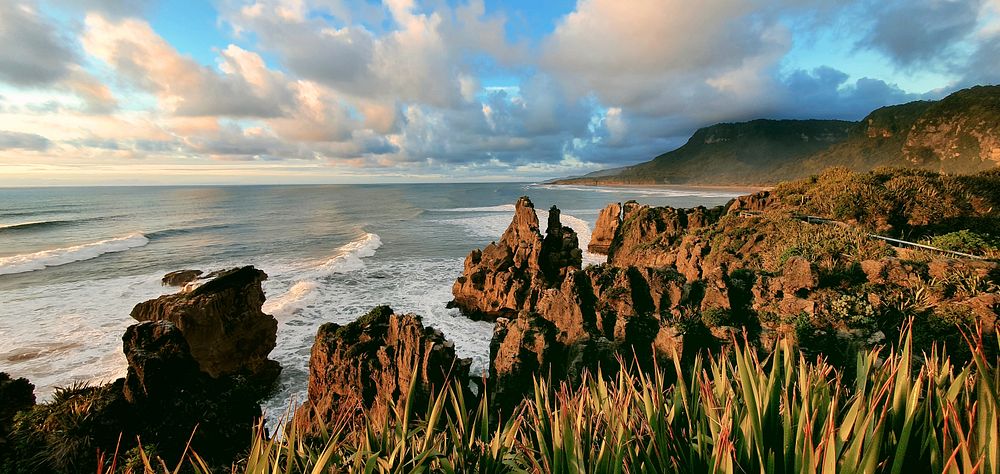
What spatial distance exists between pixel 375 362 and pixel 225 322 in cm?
704

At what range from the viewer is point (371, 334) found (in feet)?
37.9

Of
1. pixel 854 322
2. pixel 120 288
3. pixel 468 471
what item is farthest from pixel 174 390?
pixel 120 288

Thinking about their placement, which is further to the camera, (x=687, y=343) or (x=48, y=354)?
(x=48, y=354)

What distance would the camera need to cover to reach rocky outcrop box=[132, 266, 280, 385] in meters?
13.0

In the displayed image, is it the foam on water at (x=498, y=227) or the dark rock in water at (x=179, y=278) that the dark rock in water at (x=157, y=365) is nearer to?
the dark rock in water at (x=179, y=278)

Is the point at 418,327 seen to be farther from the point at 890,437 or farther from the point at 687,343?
the point at 890,437

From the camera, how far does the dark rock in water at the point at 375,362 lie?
966 centimetres

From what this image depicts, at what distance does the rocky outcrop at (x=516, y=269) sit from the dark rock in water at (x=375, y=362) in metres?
9.32

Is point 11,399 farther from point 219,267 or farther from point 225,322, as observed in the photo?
point 219,267

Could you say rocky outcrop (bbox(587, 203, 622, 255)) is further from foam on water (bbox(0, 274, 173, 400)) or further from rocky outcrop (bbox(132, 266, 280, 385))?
foam on water (bbox(0, 274, 173, 400))

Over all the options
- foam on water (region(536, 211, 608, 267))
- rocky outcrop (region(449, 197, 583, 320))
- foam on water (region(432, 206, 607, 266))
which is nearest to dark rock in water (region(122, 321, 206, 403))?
rocky outcrop (region(449, 197, 583, 320))

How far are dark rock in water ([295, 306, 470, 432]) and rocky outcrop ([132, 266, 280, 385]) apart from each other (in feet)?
15.3

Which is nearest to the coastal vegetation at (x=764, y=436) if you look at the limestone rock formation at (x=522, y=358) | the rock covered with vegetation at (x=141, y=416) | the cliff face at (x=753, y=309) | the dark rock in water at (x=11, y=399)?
the rock covered with vegetation at (x=141, y=416)

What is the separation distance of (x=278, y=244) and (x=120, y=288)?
16480 millimetres
